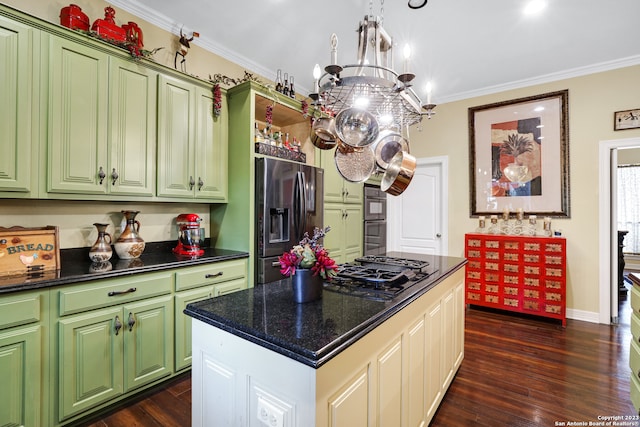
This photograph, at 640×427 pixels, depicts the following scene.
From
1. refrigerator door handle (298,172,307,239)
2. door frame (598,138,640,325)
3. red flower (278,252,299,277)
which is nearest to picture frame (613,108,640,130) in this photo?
door frame (598,138,640,325)

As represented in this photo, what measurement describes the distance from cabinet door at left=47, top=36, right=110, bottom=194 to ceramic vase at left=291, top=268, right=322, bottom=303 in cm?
163

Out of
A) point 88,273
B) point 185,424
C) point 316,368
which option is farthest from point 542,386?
point 88,273

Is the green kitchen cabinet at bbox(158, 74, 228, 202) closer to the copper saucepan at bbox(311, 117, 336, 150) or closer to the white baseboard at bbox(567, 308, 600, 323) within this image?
the copper saucepan at bbox(311, 117, 336, 150)

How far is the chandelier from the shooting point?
4.66 feet

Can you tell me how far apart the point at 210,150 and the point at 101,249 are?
3.74 ft

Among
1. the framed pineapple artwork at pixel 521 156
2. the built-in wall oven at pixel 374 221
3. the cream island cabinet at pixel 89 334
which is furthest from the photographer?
the built-in wall oven at pixel 374 221

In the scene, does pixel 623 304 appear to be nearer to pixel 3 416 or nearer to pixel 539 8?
pixel 539 8

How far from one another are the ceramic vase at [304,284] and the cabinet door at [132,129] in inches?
63.4

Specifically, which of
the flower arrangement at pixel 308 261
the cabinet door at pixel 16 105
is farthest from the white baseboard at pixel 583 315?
the cabinet door at pixel 16 105

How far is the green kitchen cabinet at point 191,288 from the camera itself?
7.19ft

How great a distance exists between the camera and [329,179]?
3.57 m

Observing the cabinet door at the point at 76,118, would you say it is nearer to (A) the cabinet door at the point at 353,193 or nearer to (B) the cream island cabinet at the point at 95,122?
(B) the cream island cabinet at the point at 95,122

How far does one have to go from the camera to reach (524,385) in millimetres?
2246

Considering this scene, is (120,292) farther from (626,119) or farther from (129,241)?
(626,119)
